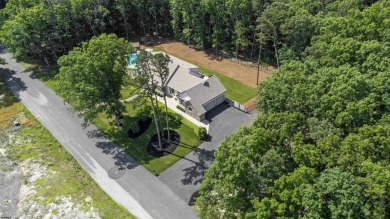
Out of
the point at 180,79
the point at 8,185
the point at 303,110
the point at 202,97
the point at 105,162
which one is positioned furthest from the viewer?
the point at 180,79

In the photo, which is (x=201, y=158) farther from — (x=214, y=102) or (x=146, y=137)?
(x=214, y=102)

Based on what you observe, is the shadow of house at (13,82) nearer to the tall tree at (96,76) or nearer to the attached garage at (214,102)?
the tall tree at (96,76)

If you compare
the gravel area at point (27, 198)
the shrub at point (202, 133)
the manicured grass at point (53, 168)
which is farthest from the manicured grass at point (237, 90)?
the gravel area at point (27, 198)

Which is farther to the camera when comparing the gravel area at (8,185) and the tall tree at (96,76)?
the tall tree at (96,76)

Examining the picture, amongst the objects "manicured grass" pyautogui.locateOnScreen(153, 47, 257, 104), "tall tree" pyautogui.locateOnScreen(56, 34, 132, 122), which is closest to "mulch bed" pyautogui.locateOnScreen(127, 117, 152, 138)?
"tall tree" pyautogui.locateOnScreen(56, 34, 132, 122)

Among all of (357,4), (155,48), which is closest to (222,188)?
(357,4)

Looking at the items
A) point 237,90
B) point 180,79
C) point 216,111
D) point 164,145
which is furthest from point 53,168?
point 237,90
